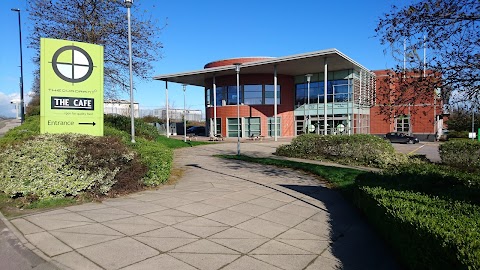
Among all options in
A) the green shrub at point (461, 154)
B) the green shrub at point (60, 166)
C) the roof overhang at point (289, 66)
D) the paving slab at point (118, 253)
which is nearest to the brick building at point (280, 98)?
the roof overhang at point (289, 66)

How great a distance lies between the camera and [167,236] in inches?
183

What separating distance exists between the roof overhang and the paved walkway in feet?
85.4

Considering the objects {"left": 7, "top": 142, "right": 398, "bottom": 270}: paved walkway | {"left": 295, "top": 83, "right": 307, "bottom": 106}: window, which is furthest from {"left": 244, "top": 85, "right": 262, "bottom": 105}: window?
{"left": 7, "top": 142, "right": 398, "bottom": 270}: paved walkway

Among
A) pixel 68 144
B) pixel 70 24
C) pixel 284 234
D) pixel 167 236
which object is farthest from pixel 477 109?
pixel 70 24

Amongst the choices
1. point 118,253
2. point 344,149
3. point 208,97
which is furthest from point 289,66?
point 118,253

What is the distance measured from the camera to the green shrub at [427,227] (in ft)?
9.90

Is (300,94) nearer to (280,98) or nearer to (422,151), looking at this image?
(280,98)

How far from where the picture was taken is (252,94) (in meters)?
40.7

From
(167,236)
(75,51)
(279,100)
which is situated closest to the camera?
(167,236)

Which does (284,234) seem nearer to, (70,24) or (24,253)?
(24,253)

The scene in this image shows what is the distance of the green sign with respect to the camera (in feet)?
28.7

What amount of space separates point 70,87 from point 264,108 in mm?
32357

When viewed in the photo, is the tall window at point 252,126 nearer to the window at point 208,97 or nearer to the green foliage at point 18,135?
the window at point 208,97

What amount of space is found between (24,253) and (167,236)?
5.57ft
